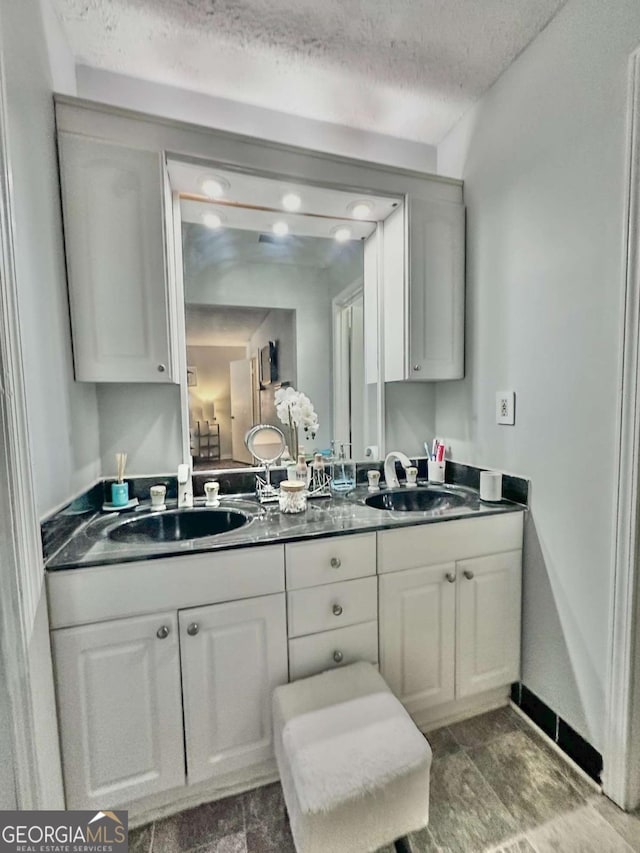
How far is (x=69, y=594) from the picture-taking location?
0.97m

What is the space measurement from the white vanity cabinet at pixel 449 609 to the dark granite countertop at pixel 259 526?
52 millimetres

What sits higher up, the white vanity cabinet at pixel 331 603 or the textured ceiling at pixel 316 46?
the textured ceiling at pixel 316 46

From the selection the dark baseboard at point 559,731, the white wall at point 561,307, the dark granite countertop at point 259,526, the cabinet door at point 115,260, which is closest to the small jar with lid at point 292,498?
the dark granite countertop at point 259,526

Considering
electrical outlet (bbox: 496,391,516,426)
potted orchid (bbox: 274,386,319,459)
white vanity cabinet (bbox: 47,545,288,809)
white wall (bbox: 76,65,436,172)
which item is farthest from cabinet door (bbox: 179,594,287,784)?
white wall (bbox: 76,65,436,172)

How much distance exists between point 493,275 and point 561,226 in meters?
0.31

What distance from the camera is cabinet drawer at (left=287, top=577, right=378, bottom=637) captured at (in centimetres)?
116

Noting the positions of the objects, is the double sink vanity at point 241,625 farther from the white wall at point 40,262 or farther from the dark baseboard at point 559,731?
the white wall at point 40,262

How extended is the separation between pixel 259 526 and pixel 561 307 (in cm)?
125

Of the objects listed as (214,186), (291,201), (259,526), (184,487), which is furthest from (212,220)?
(259,526)

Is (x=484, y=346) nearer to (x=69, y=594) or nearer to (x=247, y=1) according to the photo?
(x=247, y=1)

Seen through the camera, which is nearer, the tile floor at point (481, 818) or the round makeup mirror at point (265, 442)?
the tile floor at point (481, 818)

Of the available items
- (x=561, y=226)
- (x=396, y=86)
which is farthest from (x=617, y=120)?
(x=396, y=86)

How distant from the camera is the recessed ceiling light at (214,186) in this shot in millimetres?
1390

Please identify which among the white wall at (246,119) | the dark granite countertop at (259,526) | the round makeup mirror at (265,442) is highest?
the white wall at (246,119)
